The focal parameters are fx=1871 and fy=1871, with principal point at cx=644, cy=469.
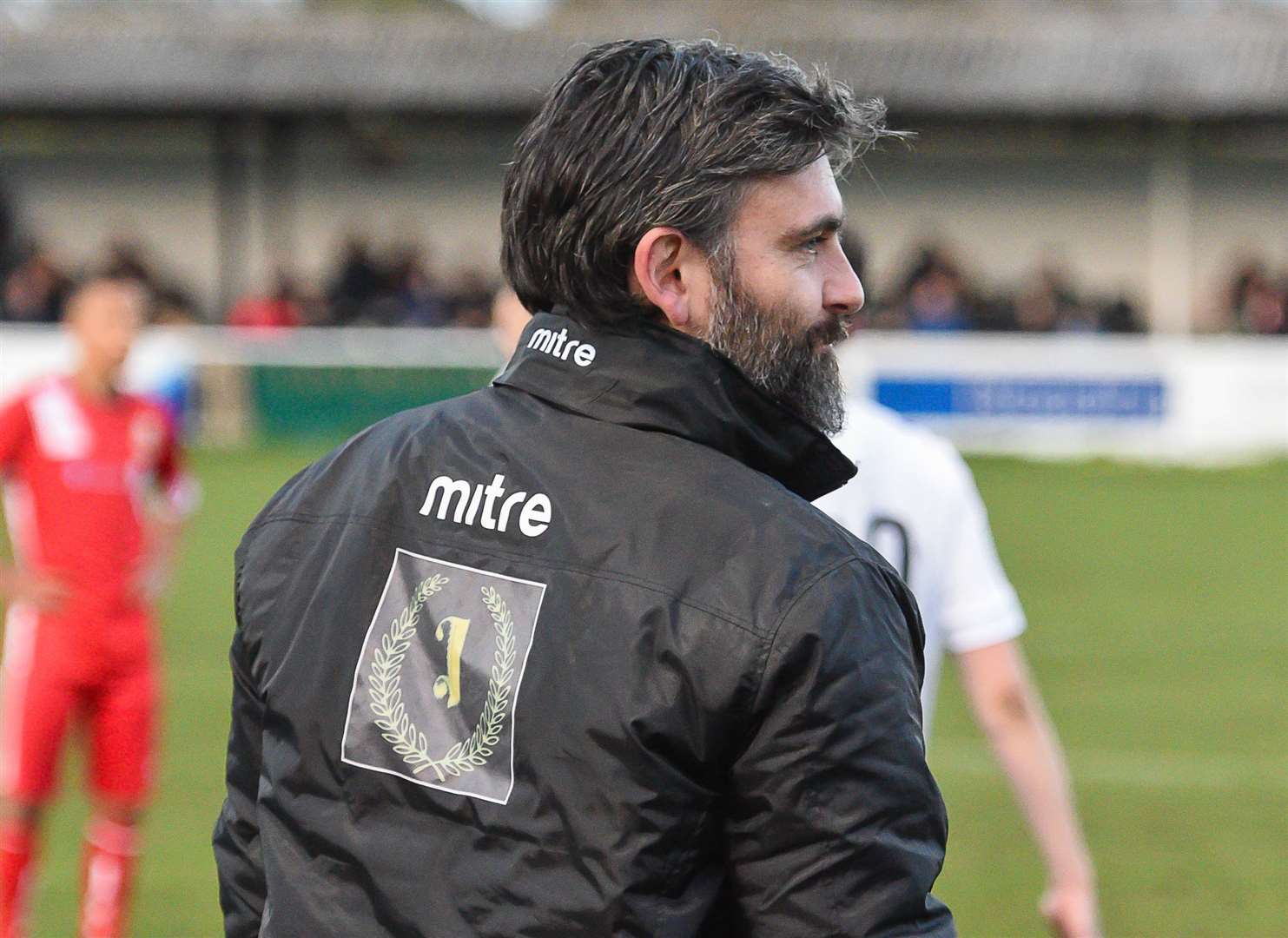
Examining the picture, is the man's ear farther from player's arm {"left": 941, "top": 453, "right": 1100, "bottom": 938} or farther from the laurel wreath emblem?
player's arm {"left": 941, "top": 453, "right": 1100, "bottom": 938}

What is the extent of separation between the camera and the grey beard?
76.2 inches

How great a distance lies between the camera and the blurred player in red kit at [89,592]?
5.24 meters

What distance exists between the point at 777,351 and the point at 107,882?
3.84 metres

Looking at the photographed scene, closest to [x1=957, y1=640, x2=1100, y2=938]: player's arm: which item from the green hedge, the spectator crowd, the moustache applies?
the moustache

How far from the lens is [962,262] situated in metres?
23.9

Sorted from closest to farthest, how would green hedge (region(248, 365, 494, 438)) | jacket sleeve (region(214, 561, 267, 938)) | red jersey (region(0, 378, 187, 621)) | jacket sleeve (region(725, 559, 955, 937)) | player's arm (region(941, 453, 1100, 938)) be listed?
jacket sleeve (region(725, 559, 955, 937)), jacket sleeve (region(214, 561, 267, 938)), player's arm (region(941, 453, 1100, 938)), red jersey (region(0, 378, 187, 621)), green hedge (region(248, 365, 494, 438))

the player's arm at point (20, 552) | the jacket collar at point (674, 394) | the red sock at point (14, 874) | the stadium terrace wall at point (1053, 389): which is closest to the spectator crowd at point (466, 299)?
the stadium terrace wall at point (1053, 389)

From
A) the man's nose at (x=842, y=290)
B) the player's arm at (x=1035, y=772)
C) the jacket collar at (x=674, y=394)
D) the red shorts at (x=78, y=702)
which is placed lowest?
the red shorts at (x=78, y=702)

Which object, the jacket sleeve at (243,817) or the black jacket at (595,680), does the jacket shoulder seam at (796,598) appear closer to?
the black jacket at (595,680)

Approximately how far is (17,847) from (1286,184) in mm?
Result: 21834

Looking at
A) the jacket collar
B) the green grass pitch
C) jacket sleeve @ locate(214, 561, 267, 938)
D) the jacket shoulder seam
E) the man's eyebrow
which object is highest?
the man's eyebrow

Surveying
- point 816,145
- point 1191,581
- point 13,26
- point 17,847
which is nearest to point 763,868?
point 816,145

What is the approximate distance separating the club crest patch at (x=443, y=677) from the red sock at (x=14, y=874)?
3594 mm

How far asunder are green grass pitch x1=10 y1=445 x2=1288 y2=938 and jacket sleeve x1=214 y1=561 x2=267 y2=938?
354 centimetres
